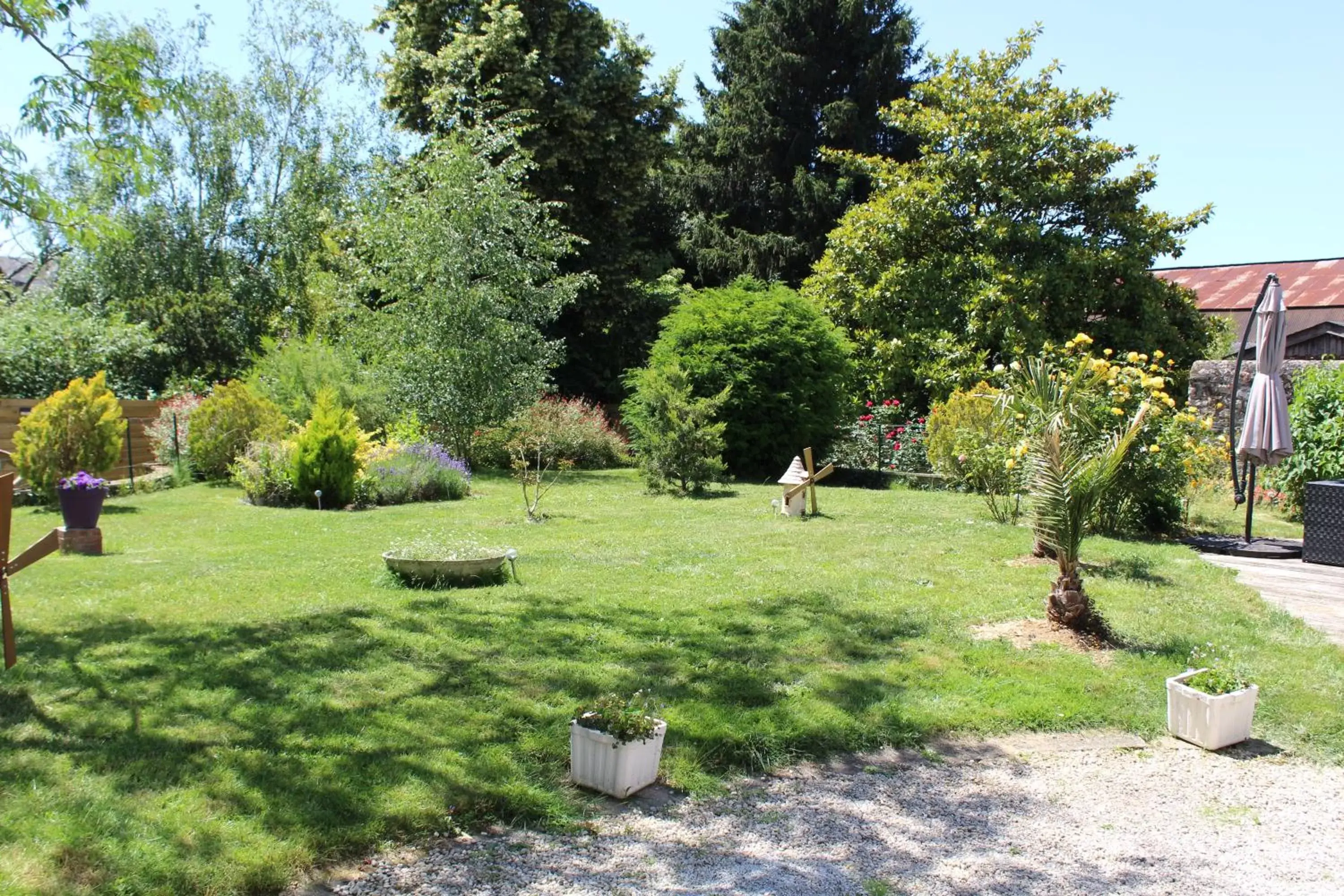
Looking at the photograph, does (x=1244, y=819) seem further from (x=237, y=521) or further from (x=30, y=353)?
(x=30, y=353)

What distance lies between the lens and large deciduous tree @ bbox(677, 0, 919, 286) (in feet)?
85.4

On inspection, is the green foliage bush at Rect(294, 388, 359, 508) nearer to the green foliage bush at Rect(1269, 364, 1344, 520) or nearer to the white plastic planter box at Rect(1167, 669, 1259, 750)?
the white plastic planter box at Rect(1167, 669, 1259, 750)

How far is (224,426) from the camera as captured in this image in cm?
1432

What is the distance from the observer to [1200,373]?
14.0m

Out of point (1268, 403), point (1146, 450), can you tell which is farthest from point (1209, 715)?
point (1268, 403)

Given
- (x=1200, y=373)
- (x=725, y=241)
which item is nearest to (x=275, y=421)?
(x=1200, y=373)

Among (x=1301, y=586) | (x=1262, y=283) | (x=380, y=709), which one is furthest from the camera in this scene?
(x=1262, y=283)

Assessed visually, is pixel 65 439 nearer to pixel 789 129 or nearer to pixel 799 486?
pixel 799 486

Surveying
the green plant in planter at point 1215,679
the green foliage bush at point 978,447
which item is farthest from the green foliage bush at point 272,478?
the green plant in planter at point 1215,679

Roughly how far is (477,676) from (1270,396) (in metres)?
8.25

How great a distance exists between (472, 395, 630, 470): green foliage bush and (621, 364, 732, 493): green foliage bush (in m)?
3.41

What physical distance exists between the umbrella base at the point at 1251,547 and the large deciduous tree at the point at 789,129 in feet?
57.4

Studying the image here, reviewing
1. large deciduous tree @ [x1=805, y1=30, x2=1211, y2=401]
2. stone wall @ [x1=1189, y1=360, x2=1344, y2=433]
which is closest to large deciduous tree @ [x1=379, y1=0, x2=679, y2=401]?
large deciduous tree @ [x1=805, y1=30, x2=1211, y2=401]

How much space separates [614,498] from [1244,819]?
9668 mm
